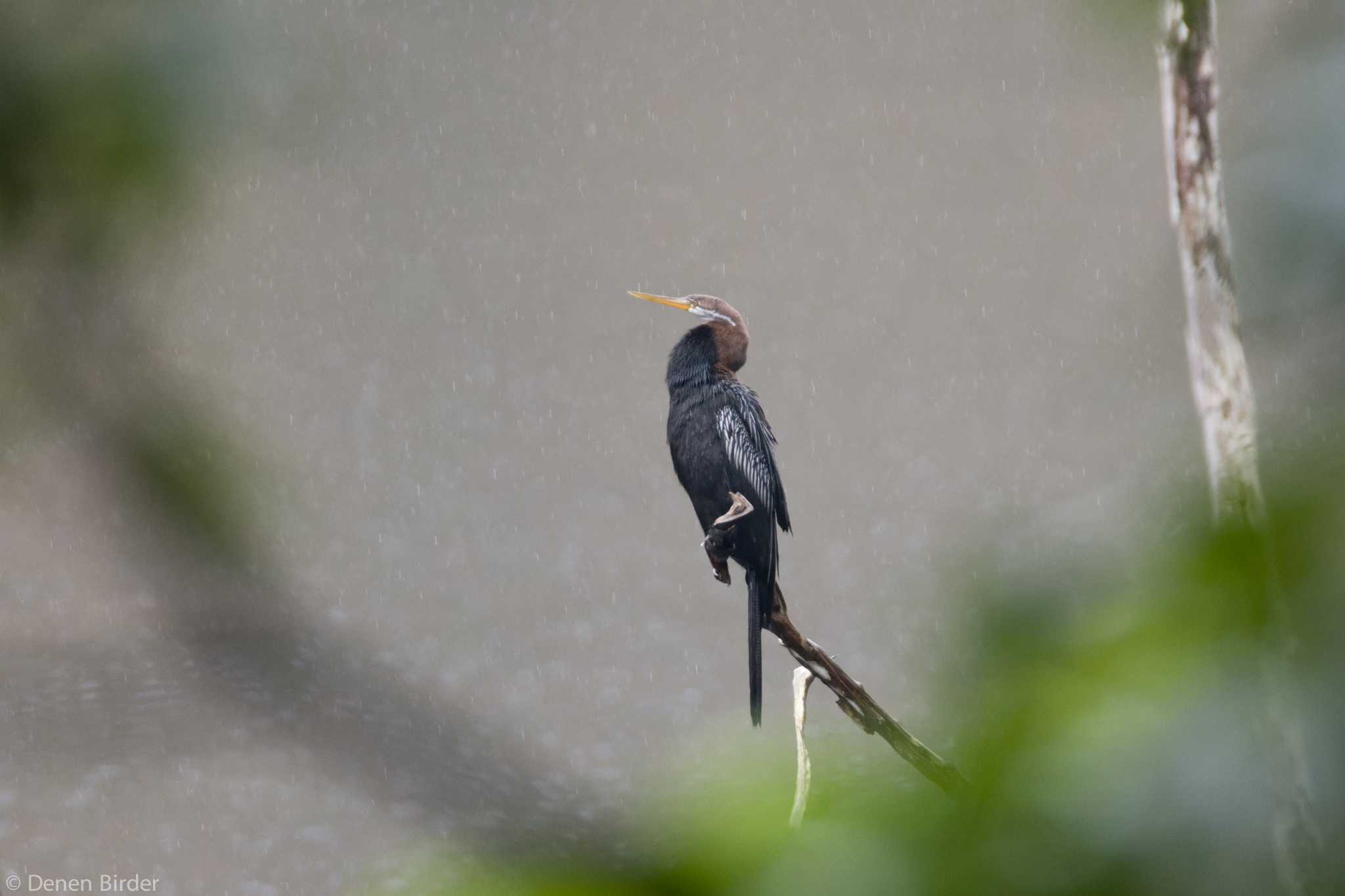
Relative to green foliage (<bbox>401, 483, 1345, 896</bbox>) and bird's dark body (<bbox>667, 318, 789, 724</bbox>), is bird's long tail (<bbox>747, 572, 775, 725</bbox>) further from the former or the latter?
green foliage (<bbox>401, 483, 1345, 896</bbox>)

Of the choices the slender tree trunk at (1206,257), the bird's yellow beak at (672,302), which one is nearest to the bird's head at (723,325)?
the bird's yellow beak at (672,302)

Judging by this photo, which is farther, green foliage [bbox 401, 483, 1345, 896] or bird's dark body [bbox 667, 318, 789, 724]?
bird's dark body [bbox 667, 318, 789, 724]

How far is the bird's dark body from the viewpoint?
5.12 feet

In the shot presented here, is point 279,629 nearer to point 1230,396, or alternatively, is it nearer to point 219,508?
point 219,508

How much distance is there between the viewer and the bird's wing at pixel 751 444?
61.7 inches

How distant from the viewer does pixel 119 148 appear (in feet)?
0.88

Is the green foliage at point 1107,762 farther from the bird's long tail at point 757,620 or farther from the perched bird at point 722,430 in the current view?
the perched bird at point 722,430

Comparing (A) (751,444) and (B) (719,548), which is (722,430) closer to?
Result: (A) (751,444)

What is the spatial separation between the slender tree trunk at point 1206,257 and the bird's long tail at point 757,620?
46.2 inches

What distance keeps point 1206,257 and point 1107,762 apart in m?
0.11

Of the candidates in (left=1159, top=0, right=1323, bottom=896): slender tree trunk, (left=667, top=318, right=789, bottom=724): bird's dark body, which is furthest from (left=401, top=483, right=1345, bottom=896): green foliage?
(left=667, top=318, right=789, bottom=724): bird's dark body

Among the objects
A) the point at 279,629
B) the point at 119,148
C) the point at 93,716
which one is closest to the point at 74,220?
the point at 119,148

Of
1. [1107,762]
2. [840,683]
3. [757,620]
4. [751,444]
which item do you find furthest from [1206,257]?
[751,444]

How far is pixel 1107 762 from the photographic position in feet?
0.40
